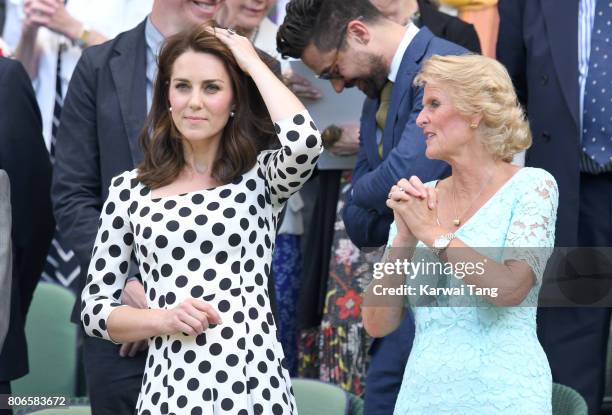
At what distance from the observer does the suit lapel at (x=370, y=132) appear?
4.59 meters

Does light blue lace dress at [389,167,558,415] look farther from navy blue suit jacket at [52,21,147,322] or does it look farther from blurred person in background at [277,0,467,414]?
navy blue suit jacket at [52,21,147,322]

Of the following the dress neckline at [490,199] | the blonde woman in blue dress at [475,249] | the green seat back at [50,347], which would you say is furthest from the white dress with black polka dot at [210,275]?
the green seat back at [50,347]

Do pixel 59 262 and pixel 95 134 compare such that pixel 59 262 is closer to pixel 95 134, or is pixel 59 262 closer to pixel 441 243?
pixel 95 134

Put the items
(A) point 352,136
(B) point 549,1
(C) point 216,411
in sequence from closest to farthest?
(C) point 216,411
(B) point 549,1
(A) point 352,136

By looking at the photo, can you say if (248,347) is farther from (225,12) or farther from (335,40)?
(225,12)

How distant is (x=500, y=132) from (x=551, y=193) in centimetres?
26

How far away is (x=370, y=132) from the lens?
4629 millimetres

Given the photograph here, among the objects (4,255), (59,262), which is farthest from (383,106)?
(59,262)

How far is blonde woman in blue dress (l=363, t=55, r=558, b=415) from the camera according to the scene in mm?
3416

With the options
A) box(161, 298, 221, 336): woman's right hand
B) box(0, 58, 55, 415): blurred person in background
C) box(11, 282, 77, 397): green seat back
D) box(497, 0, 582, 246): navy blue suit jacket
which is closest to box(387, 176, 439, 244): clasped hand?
box(161, 298, 221, 336): woman's right hand

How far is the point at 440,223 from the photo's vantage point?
143 inches

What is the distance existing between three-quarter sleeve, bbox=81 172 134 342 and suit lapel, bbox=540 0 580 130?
6.45 ft

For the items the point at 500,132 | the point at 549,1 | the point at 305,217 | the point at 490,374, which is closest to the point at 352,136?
the point at 305,217

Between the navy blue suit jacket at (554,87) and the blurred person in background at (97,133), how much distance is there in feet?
4.75
